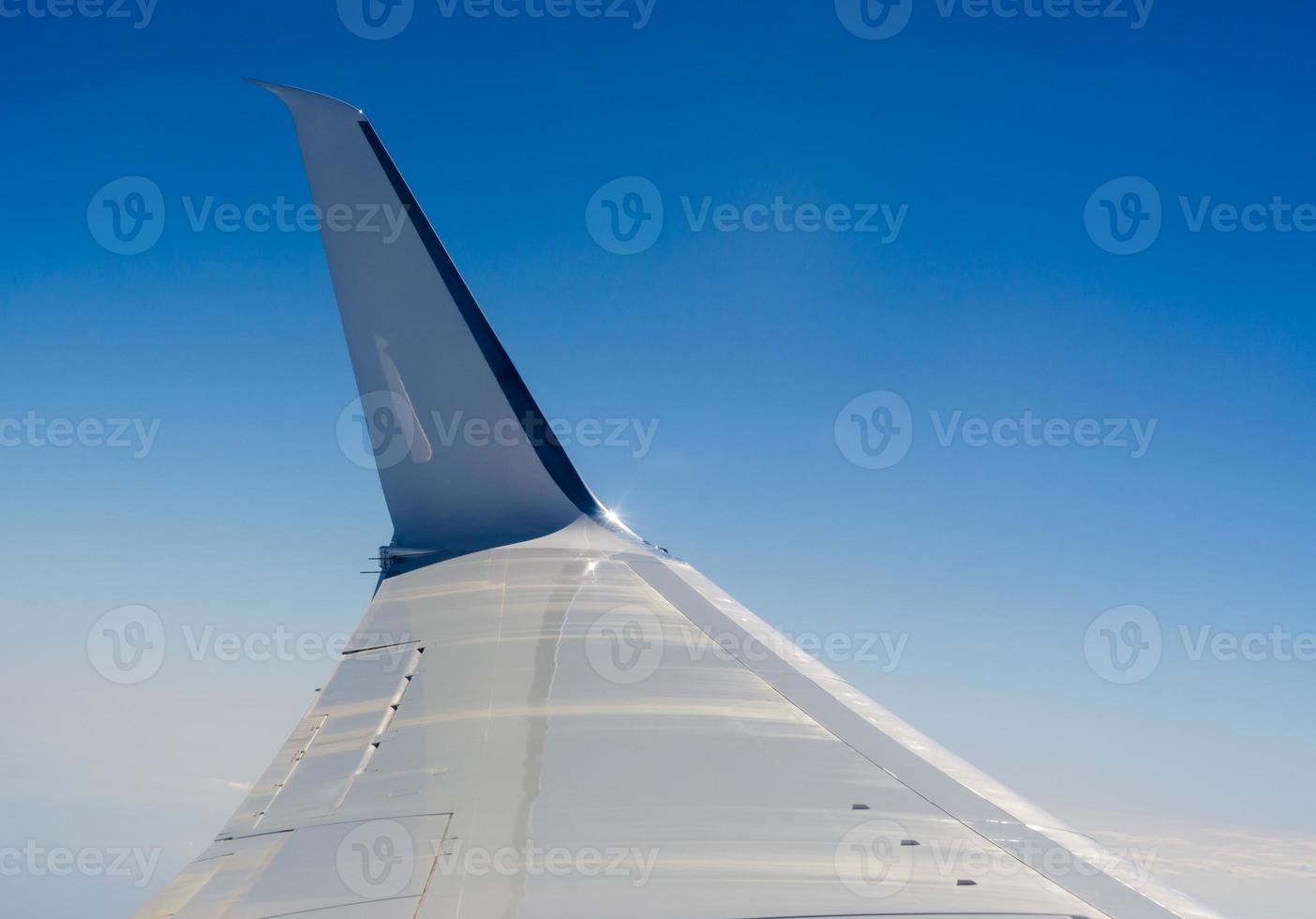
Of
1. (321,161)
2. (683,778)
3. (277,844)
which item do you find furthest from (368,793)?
(321,161)

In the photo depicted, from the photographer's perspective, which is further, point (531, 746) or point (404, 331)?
point (404, 331)

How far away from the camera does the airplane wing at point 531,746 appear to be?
2.12 meters

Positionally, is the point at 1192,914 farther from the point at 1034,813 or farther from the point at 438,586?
the point at 438,586

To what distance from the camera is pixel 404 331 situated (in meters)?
5.01

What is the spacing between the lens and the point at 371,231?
4.88m

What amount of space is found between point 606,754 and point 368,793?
2.58 feet

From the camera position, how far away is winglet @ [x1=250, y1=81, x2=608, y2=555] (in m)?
4.88

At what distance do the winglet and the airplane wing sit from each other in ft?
0.04

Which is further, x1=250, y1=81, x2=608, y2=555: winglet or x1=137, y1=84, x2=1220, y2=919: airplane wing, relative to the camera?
x1=250, y1=81, x2=608, y2=555: winglet

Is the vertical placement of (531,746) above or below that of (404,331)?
below

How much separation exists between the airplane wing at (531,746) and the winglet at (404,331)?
0.01 meters

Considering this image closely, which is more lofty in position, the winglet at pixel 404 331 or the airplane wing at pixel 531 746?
the winglet at pixel 404 331

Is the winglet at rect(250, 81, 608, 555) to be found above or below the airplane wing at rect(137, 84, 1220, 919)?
above

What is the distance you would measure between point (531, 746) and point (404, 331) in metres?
2.84
